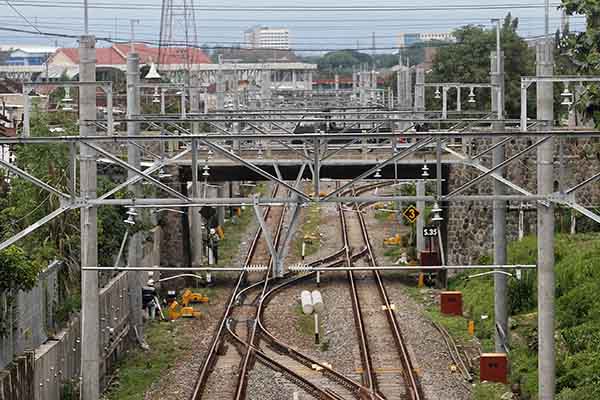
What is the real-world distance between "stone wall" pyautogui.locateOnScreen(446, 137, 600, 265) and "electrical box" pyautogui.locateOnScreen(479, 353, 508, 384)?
28.7ft

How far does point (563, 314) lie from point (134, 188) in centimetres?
638

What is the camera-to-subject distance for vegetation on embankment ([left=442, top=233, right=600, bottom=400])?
546 inches

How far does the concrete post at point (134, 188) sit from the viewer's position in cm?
1627

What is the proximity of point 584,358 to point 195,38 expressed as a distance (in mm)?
36330

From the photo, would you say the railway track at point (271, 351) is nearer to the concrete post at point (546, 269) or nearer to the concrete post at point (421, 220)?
the concrete post at point (421, 220)

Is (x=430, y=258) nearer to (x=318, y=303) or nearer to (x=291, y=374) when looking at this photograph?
(x=318, y=303)

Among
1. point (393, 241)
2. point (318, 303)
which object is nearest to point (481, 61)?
point (393, 241)

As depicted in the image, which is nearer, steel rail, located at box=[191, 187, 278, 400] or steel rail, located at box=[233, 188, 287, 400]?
steel rail, located at box=[233, 188, 287, 400]

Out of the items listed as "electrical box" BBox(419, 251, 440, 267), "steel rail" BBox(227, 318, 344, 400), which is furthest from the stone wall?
"steel rail" BBox(227, 318, 344, 400)

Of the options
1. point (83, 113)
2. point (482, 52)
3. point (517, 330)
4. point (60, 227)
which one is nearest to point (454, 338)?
point (517, 330)

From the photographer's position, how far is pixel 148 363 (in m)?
16.7

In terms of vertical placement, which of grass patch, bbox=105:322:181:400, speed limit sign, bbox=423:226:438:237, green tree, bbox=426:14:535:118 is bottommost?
grass patch, bbox=105:322:181:400

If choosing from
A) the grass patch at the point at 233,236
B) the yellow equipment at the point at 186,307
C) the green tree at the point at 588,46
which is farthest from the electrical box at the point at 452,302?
the green tree at the point at 588,46

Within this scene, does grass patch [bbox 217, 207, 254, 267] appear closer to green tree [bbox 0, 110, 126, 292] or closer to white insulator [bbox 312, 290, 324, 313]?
white insulator [bbox 312, 290, 324, 313]
